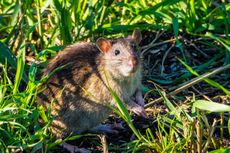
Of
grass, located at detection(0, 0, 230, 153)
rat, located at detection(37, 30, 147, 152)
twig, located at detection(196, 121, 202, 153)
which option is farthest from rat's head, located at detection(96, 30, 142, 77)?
twig, located at detection(196, 121, 202, 153)

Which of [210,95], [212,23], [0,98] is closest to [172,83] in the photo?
[210,95]

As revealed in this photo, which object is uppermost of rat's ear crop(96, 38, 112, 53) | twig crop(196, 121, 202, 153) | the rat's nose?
rat's ear crop(96, 38, 112, 53)

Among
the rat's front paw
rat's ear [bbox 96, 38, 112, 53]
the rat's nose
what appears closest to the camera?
the rat's nose

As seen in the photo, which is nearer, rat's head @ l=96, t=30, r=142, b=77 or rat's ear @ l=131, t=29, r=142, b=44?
rat's head @ l=96, t=30, r=142, b=77

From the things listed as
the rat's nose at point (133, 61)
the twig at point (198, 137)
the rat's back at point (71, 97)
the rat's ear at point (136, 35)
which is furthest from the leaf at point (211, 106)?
the rat's ear at point (136, 35)

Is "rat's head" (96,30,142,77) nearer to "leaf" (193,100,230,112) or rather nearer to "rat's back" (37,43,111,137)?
"rat's back" (37,43,111,137)

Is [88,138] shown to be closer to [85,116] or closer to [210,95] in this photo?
[85,116]

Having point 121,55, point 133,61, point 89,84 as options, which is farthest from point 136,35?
point 89,84

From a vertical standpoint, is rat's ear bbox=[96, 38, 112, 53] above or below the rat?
above

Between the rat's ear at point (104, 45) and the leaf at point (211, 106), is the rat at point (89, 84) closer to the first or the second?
the rat's ear at point (104, 45)
